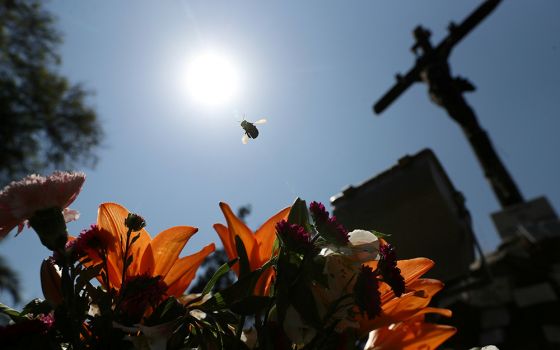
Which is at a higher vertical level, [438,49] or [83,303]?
[438,49]

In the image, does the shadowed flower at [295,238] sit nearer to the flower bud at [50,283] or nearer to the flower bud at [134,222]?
the flower bud at [134,222]

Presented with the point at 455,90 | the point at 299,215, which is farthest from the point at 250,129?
the point at 455,90

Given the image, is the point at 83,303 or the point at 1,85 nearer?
the point at 83,303

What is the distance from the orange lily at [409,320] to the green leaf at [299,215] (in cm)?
14

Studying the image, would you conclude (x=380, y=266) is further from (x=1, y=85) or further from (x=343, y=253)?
(x=1, y=85)

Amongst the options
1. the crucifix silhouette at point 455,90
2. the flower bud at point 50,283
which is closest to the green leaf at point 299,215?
the flower bud at point 50,283

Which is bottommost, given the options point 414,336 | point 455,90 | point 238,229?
point 414,336

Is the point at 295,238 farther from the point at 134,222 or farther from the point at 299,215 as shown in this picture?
the point at 134,222

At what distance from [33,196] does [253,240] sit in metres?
0.30

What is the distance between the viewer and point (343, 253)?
56 centimetres

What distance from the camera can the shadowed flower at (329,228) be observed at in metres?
0.56

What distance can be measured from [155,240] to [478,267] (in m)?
3.06

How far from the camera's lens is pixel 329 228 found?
1.88ft

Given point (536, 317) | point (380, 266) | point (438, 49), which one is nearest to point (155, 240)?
point (380, 266)
